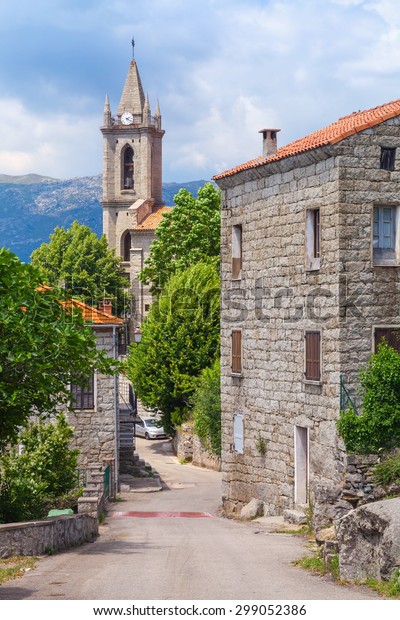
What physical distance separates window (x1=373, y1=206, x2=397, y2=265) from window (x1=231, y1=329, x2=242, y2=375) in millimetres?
6118

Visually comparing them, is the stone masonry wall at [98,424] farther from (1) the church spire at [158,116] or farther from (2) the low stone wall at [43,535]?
(1) the church spire at [158,116]

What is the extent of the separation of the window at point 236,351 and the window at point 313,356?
4.01 m

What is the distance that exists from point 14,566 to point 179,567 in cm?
285

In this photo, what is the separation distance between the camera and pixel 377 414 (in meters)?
24.4

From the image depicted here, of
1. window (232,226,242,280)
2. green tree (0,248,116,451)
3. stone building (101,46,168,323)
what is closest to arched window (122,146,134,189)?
stone building (101,46,168,323)

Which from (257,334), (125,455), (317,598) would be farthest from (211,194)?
(317,598)

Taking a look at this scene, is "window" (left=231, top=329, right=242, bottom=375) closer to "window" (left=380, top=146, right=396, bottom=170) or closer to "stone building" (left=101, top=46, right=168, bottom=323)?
"window" (left=380, top=146, right=396, bottom=170)

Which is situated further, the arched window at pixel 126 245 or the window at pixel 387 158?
the arched window at pixel 126 245

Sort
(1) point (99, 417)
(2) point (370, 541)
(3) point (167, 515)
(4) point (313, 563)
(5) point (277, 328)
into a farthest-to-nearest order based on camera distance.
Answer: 1. (1) point (99, 417)
2. (3) point (167, 515)
3. (5) point (277, 328)
4. (4) point (313, 563)
5. (2) point (370, 541)

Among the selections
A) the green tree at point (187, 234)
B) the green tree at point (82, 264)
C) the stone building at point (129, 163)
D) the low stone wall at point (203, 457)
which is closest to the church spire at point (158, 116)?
the stone building at point (129, 163)

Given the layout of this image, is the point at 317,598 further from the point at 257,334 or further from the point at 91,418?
the point at 91,418

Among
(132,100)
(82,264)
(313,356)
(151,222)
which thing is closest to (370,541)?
(313,356)

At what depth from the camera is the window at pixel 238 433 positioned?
30984 mm

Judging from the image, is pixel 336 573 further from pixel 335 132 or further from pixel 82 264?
pixel 82 264
